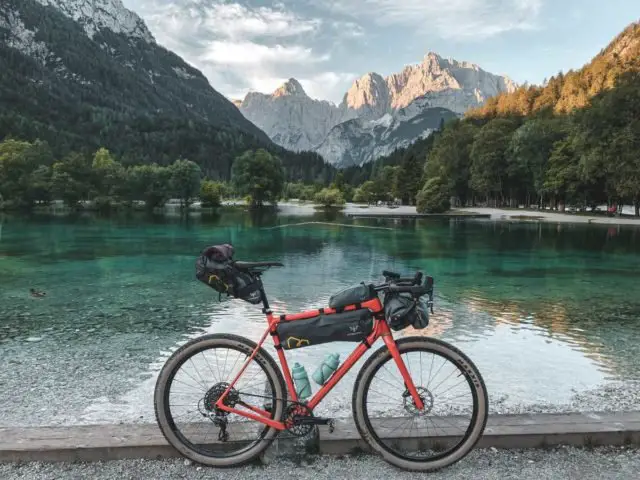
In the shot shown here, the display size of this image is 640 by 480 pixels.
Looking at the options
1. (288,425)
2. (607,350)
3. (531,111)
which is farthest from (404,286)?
(531,111)

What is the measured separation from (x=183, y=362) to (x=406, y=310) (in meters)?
1.87

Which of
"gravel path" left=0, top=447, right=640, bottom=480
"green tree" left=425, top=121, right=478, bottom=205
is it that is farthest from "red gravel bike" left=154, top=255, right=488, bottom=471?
"green tree" left=425, top=121, right=478, bottom=205

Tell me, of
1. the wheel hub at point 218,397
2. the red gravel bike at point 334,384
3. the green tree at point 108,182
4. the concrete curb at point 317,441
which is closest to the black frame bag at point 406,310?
the red gravel bike at point 334,384

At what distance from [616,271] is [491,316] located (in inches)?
494

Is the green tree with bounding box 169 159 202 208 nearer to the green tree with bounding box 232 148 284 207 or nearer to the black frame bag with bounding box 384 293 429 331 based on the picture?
the green tree with bounding box 232 148 284 207

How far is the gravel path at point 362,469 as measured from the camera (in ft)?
13.5

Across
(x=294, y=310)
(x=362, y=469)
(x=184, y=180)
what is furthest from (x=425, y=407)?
(x=184, y=180)

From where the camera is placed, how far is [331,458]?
14.4 feet

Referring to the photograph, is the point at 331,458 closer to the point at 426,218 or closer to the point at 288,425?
the point at 288,425

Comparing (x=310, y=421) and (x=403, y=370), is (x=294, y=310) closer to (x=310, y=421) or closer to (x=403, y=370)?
(x=310, y=421)

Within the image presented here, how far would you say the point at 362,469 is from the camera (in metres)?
4.23

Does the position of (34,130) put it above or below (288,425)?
above

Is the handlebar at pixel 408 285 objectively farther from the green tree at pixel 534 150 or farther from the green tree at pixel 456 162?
the green tree at pixel 456 162

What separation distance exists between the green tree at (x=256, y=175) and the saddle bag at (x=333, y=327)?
110510 millimetres
